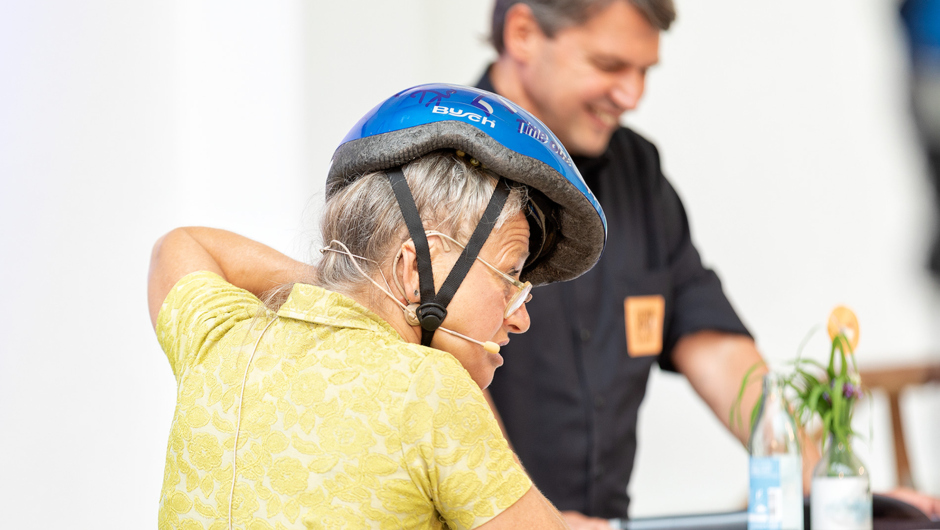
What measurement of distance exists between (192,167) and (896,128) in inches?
111

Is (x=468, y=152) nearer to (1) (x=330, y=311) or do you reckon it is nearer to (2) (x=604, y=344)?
(1) (x=330, y=311)

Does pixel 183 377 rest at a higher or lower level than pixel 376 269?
lower

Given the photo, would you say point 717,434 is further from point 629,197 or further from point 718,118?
point 629,197

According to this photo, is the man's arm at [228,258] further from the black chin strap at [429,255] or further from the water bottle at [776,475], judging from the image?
the water bottle at [776,475]

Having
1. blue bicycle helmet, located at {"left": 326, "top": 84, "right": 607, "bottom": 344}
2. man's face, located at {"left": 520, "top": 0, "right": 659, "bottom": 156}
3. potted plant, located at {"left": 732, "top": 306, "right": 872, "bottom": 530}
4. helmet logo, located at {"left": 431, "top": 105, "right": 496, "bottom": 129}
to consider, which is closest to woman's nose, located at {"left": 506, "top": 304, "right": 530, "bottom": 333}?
blue bicycle helmet, located at {"left": 326, "top": 84, "right": 607, "bottom": 344}

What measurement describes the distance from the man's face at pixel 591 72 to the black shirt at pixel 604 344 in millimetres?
123

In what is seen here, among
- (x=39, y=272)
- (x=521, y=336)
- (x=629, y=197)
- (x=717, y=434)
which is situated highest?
(x=629, y=197)

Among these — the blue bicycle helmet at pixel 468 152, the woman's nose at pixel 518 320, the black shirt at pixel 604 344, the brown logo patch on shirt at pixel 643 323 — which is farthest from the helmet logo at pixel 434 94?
the brown logo patch on shirt at pixel 643 323

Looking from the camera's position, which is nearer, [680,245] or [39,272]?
[39,272]

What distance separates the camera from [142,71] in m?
2.22

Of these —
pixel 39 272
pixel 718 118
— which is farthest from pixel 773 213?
pixel 39 272

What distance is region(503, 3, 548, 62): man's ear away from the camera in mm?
2115

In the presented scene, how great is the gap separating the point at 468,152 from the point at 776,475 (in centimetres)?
78

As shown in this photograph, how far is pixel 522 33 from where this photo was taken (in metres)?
2.13
